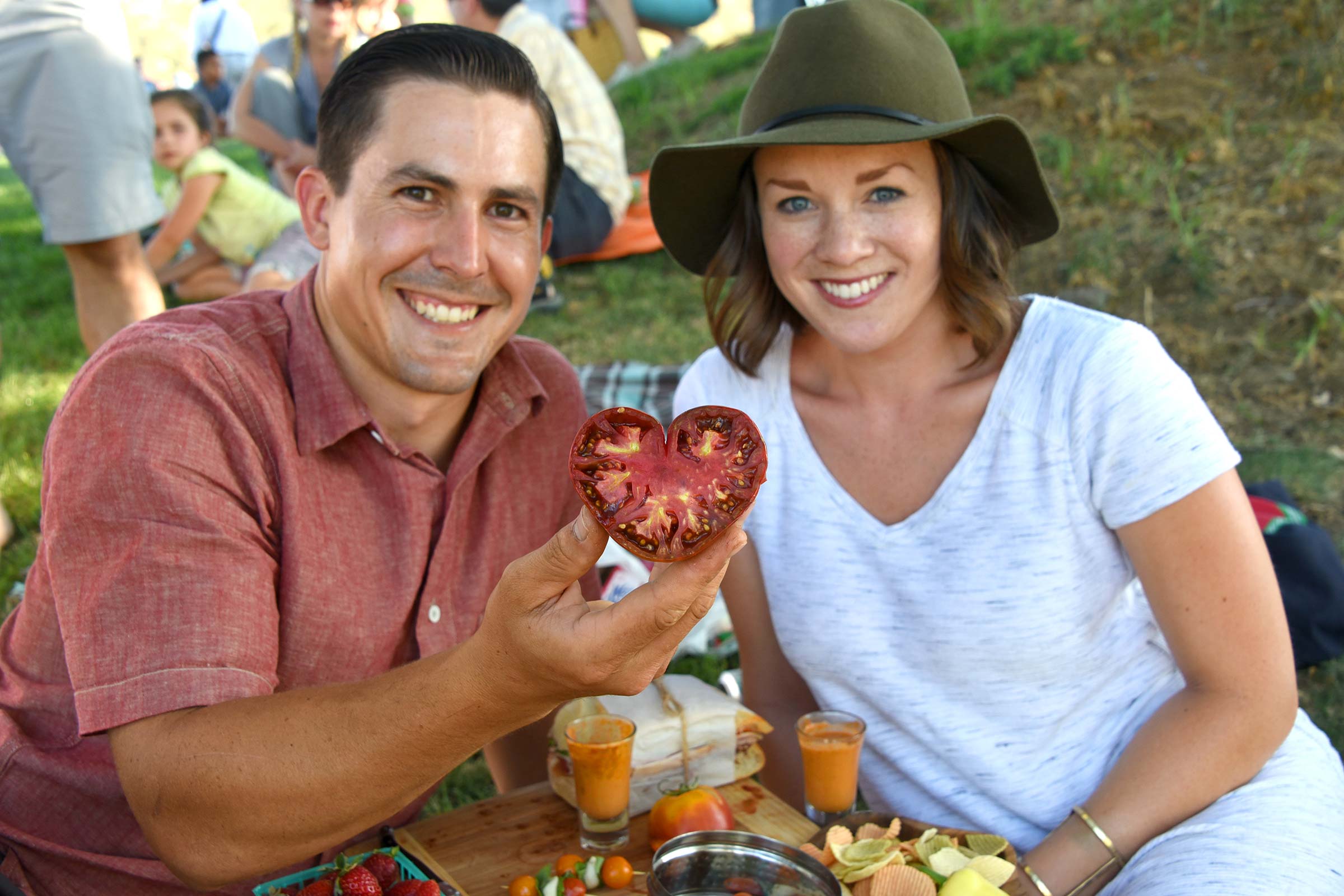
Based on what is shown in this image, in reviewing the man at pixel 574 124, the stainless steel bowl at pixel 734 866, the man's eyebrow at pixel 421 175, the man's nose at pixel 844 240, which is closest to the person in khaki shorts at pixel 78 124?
the man at pixel 574 124

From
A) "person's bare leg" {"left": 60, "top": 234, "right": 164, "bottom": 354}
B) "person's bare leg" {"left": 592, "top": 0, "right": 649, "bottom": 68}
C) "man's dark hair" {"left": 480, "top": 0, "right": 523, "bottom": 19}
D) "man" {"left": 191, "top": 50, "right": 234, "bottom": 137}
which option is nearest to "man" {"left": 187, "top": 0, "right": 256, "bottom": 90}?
"man" {"left": 191, "top": 50, "right": 234, "bottom": 137}

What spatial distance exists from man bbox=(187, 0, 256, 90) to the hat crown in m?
11.3

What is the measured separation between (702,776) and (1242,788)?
1135 millimetres

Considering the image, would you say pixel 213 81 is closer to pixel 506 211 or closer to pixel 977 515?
pixel 506 211

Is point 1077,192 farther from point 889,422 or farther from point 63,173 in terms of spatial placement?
point 63,173

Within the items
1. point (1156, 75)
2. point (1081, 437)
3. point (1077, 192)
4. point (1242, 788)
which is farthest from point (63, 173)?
point (1156, 75)

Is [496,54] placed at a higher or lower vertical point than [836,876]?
higher

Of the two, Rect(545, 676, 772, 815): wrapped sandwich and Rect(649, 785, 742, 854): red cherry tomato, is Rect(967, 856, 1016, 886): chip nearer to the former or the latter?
Rect(649, 785, 742, 854): red cherry tomato

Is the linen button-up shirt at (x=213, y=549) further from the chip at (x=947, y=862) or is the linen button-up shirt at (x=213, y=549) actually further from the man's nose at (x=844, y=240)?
the chip at (x=947, y=862)

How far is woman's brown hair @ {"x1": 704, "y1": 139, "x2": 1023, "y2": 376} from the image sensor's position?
2.65 meters

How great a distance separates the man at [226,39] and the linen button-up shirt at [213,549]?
1134 centimetres

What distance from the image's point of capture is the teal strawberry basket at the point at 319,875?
1.87m

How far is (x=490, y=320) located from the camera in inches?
99.1

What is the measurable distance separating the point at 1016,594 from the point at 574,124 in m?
5.70
